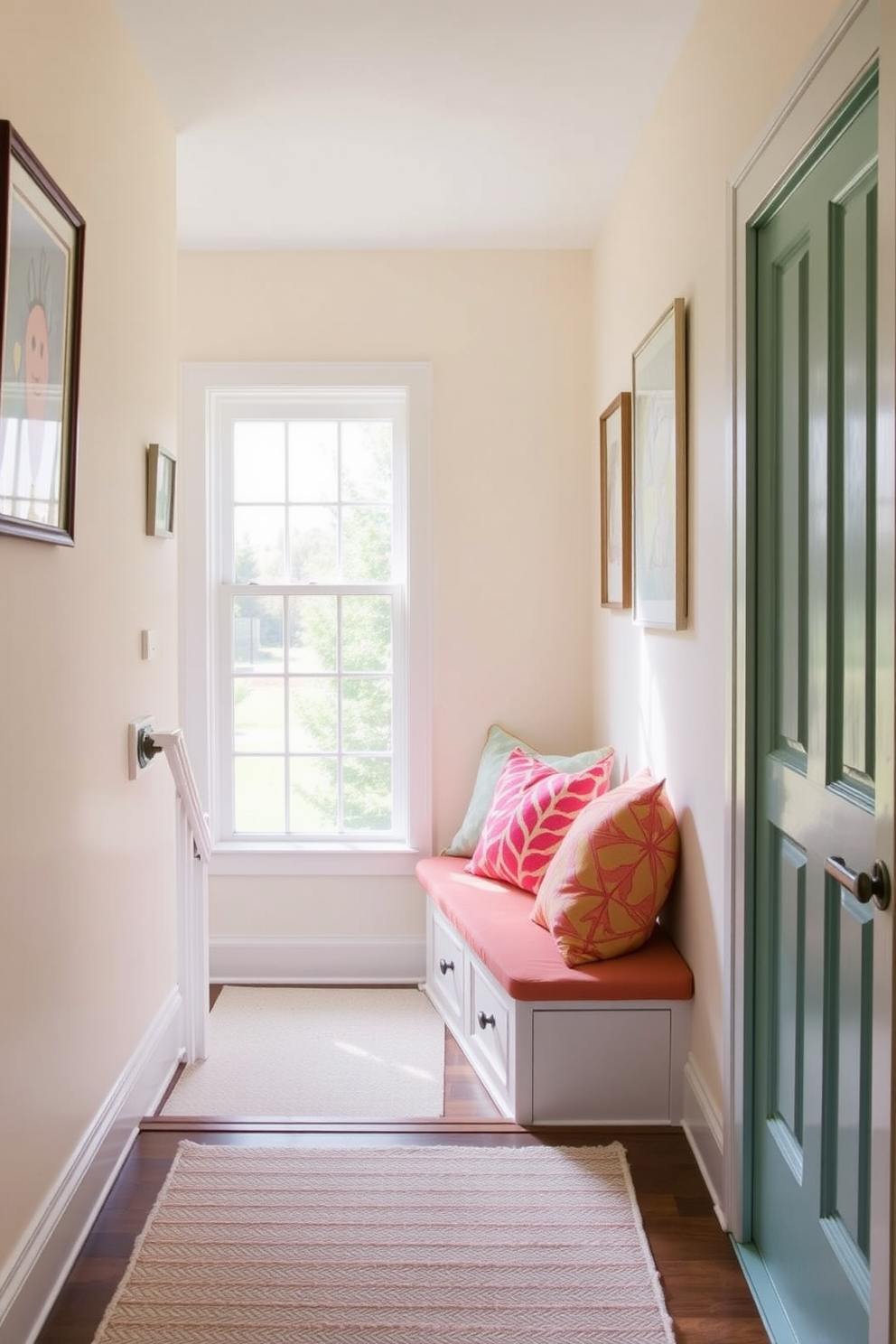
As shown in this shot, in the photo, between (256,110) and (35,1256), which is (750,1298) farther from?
(256,110)

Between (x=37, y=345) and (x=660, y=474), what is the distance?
1569 mm

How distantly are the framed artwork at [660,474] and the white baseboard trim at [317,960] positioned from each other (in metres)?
1.70

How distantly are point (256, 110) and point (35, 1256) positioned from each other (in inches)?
107

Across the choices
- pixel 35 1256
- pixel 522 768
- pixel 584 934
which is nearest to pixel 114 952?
pixel 35 1256

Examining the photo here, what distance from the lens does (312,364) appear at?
12.6 feet

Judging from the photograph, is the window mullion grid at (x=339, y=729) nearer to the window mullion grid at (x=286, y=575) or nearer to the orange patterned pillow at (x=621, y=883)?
the window mullion grid at (x=286, y=575)

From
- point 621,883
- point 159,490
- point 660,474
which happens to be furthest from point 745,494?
point 159,490

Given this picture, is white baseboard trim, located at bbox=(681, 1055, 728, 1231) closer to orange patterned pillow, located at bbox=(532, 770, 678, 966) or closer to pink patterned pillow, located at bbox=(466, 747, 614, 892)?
orange patterned pillow, located at bbox=(532, 770, 678, 966)

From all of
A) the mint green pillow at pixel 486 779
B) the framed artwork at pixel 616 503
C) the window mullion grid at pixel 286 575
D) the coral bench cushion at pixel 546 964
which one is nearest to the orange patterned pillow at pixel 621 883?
the coral bench cushion at pixel 546 964

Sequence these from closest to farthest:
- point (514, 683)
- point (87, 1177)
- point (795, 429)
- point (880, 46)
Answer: point (880, 46) < point (795, 429) < point (87, 1177) < point (514, 683)

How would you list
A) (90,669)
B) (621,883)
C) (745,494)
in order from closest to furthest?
(745,494)
(90,669)
(621,883)

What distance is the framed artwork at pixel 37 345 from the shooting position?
1641mm

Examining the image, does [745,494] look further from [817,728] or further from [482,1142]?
[482,1142]

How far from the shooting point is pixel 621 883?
263 cm
